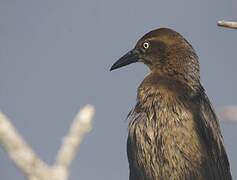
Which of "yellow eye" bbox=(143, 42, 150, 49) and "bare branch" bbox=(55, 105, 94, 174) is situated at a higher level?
"yellow eye" bbox=(143, 42, 150, 49)

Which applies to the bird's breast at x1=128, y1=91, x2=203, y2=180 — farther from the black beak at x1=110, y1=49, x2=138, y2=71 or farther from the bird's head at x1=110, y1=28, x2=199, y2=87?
the black beak at x1=110, y1=49, x2=138, y2=71

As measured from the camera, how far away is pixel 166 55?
5723 millimetres

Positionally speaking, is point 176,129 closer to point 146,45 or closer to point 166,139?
point 166,139

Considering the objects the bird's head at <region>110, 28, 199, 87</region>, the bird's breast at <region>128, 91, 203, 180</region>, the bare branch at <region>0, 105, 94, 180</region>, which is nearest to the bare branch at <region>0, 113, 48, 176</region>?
the bare branch at <region>0, 105, 94, 180</region>

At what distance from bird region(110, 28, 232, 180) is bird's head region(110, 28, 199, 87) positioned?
0.03ft

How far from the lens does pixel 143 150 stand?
5.01 metres

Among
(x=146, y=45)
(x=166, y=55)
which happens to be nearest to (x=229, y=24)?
(x=166, y=55)

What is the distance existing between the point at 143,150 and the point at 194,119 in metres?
0.54

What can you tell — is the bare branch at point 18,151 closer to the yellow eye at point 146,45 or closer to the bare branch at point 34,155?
the bare branch at point 34,155

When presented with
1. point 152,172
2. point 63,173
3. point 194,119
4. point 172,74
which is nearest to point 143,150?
point 152,172

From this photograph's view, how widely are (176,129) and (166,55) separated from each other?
3.69ft

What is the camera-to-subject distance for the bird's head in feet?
18.1

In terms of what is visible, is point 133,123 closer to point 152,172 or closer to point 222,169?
point 152,172

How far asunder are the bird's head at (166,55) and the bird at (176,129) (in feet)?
0.03
